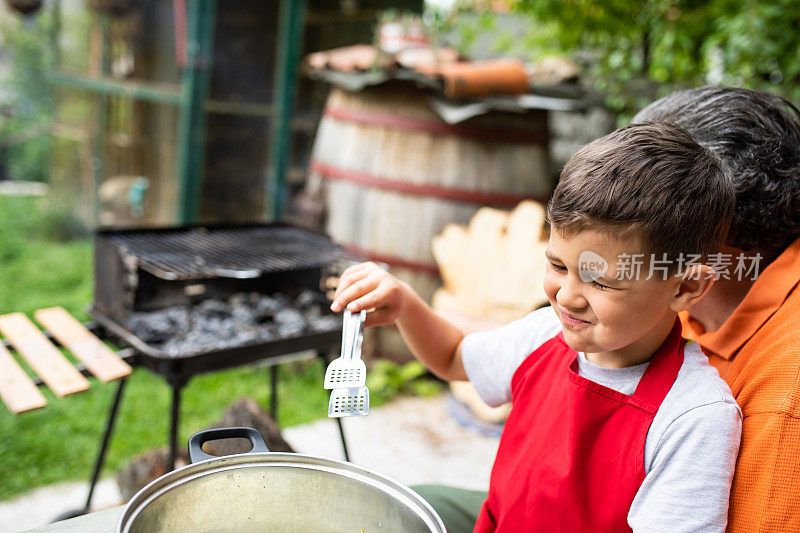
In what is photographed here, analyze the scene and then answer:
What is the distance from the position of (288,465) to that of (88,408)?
2.99 m

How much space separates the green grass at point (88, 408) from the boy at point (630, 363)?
7.50 ft

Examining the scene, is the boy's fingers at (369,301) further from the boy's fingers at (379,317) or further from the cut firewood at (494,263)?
the cut firewood at (494,263)

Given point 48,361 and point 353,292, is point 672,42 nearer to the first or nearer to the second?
point 353,292

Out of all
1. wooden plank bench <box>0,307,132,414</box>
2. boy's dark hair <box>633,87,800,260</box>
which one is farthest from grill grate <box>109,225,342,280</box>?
boy's dark hair <box>633,87,800,260</box>

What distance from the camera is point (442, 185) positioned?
4.07 m

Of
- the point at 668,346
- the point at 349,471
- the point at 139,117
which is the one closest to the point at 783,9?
the point at 668,346

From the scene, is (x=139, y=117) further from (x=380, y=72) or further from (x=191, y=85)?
(x=380, y=72)

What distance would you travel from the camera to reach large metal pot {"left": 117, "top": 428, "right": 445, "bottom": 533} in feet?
3.32

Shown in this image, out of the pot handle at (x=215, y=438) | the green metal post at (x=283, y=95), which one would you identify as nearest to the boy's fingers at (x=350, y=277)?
the pot handle at (x=215, y=438)

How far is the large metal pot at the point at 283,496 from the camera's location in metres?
1.01

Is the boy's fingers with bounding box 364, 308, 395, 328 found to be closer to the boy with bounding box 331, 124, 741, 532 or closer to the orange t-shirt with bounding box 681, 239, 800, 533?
the boy with bounding box 331, 124, 741, 532

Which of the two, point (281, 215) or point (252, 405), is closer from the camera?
point (252, 405)

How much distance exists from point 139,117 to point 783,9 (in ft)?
15.1

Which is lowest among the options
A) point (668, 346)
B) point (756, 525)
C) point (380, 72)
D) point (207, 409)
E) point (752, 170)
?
point (207, 409)
